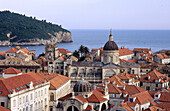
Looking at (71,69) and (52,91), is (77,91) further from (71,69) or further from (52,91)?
(71,69)

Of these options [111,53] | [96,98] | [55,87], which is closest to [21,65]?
[111,53]

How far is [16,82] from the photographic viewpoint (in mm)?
61750

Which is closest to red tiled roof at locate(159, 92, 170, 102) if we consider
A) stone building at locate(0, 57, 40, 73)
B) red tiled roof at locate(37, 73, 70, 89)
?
red tiled roof at locate(37, 73, 70, 89)

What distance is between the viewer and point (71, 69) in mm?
92125

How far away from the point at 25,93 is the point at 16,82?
251 cm

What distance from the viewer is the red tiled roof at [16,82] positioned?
57600 millimetres

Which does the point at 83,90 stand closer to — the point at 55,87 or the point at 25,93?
the point at 25,93

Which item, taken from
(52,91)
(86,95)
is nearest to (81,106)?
(86,95)

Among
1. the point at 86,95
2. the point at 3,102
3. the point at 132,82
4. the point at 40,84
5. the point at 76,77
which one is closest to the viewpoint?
the point at 3,102

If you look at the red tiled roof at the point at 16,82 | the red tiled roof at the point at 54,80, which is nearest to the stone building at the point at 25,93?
the red tiled roof at the point at 16,82

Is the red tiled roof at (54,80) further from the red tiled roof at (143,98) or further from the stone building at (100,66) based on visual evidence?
the red tiled roof at (143,98)

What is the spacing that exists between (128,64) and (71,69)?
13.5 meters

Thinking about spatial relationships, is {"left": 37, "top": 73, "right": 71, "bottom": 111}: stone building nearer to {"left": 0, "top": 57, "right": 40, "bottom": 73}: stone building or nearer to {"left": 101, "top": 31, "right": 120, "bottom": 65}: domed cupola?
{"left": 101, "top": 31, "right": 120, "bottom": 65}: domed cupola

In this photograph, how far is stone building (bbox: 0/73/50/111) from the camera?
5644 cm
